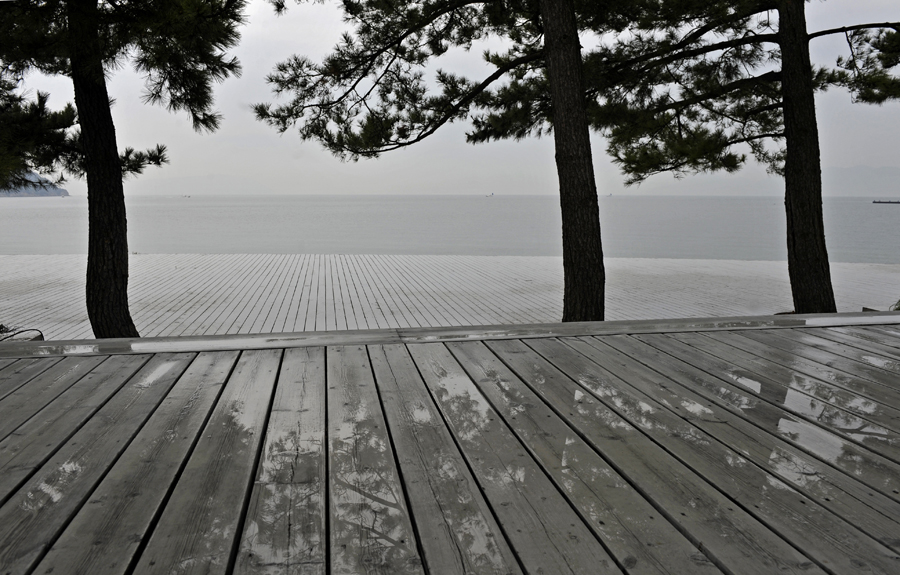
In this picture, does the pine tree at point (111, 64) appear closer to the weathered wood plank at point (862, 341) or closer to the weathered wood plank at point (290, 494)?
the weathered wood plank at point (290, 494)

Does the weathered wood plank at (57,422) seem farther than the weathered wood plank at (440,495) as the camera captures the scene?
Yes

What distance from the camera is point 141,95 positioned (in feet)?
17.4

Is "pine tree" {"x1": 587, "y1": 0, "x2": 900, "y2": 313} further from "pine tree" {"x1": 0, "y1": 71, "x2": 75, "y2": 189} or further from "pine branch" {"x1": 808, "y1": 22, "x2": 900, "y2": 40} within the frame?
"pine tree" {"x1": 0, "y1": 71, "x2": 75, "y2": 189}

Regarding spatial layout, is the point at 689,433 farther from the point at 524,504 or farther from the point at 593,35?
the point at 593,35

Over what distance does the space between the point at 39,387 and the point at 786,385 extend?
95.0 inches

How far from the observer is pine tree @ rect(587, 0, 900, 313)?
618cm

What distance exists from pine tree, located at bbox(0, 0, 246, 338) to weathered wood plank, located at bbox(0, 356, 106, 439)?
7.86 feet

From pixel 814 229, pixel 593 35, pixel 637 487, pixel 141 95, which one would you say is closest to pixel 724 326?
pixel 637 487

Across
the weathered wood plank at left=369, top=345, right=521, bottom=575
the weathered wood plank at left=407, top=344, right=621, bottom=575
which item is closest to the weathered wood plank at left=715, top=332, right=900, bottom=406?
the weathered wood plank at left=407, top=344, right=621, bottom=575

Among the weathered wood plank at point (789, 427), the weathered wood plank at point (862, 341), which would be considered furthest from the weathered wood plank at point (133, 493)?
the weathered wood plank at point (862, 341)

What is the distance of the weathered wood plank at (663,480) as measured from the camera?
1220mm

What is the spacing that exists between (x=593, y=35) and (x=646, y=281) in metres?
5.11

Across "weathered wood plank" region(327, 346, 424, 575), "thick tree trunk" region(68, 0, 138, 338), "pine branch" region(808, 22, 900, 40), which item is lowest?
"weathered wood plank" region(327, 346, 424, 575)

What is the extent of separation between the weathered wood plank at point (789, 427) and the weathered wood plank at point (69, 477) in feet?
5.47
